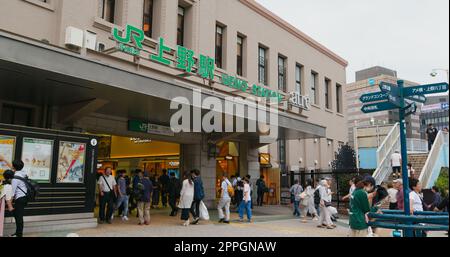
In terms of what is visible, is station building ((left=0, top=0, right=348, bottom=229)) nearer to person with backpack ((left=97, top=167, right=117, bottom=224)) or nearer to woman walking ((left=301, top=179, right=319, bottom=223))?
person with backpack ((left=97, top=167, right=117, bottom=224))

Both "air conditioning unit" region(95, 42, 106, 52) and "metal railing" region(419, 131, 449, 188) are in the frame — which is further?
"metal railing" region(419, 131, 449, 188)

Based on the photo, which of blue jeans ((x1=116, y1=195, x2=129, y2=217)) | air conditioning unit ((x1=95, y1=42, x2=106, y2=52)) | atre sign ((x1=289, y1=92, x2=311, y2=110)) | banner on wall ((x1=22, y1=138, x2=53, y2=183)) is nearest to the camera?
banner on wall ((x1=22, y1=138, x2=53, y2=183))

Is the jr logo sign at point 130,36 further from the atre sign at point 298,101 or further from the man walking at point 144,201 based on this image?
the atre sign at point 298,101

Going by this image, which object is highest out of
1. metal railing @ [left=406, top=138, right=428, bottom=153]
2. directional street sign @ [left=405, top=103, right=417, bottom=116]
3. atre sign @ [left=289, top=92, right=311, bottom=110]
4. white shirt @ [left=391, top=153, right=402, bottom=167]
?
atre sign @ [left=289, top=92, right=311, bottom=110]

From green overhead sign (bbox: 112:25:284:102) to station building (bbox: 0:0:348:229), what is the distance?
4 cm

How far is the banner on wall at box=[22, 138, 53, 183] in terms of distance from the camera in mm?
10086

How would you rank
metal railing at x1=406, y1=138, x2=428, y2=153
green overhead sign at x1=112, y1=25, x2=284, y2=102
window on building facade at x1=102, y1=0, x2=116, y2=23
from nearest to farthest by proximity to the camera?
green overhead sign at x1=112, y1=25, x2=284, y2=102, window on building facade at x1=102, y1=0, x2=116, y2=23, metal railing at x1=406, y1=138, x2=428, y2=153

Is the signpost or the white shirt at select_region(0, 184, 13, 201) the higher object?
the signpost

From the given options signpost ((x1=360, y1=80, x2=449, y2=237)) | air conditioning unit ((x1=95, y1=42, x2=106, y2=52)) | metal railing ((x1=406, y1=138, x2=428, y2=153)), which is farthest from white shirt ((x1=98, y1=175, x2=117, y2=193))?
metal railing ((x1=406, y1=138, x2=428, y2=153))


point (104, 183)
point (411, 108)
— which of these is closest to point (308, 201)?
point (104, 183)

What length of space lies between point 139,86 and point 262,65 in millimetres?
12166

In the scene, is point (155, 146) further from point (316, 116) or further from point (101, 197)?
point (316, 116)

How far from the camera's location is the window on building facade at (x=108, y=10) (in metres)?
14.6

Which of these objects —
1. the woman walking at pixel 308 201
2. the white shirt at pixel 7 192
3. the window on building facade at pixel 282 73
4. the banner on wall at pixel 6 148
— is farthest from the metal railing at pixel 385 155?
the white shirt at pixel 7 192
